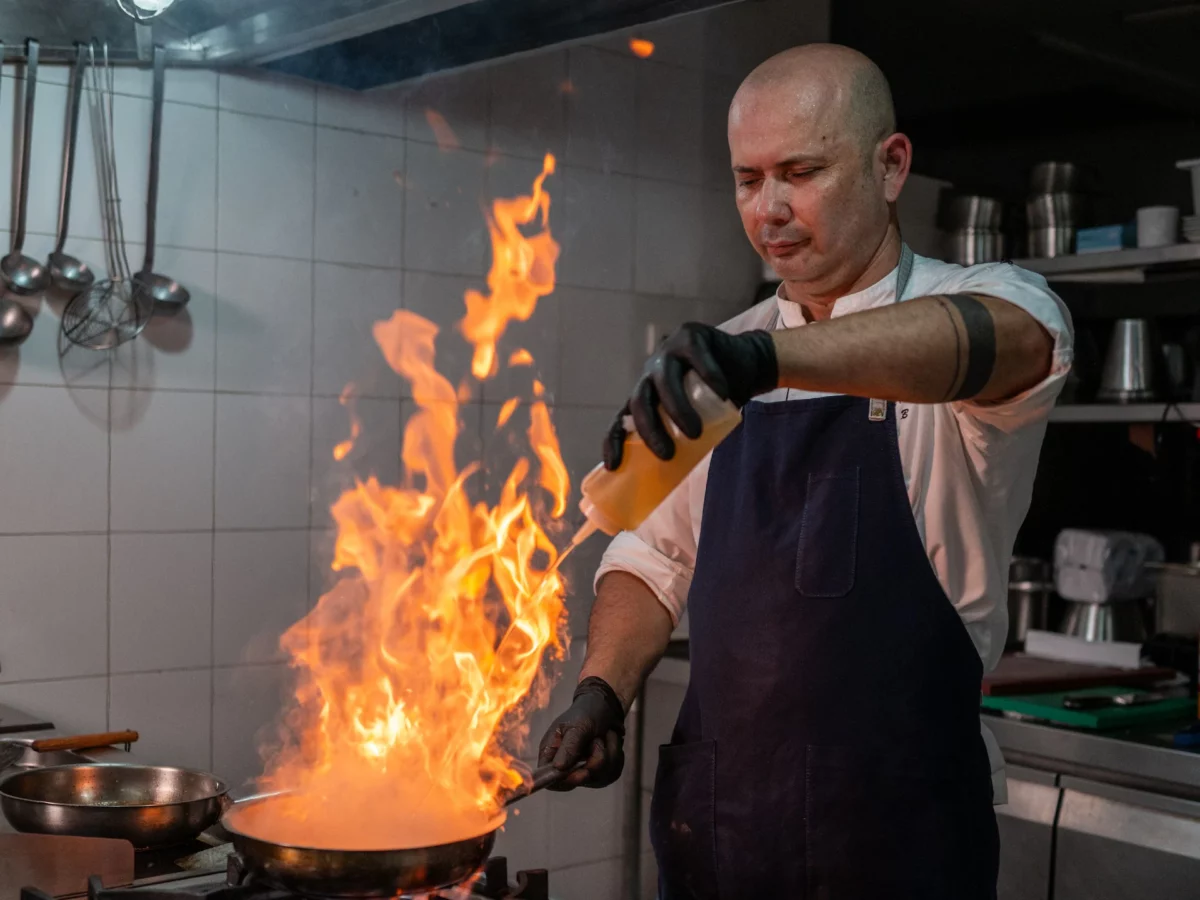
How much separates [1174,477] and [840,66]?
8.45ft

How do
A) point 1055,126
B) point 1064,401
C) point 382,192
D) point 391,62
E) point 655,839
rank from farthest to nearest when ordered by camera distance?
point 1055,126, point 1064,401, point 382,192, point 391,62, point 655,839

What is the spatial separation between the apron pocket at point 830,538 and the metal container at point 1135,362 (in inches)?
79.8

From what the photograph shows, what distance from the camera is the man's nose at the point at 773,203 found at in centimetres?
165

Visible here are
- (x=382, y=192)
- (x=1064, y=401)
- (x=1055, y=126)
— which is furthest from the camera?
(x=1055, y=126)

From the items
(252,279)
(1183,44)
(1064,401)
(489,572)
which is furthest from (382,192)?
(1183,44)

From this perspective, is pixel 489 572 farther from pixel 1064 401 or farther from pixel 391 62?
pixel 1064 401

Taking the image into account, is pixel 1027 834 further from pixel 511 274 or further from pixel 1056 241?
pixel 511 274

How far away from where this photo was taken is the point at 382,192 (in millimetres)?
3152

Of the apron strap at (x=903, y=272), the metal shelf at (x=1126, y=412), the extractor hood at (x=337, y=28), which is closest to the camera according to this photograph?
the apron strap at (x=903, y=272)

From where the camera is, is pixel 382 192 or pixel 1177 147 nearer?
pixel 382 192

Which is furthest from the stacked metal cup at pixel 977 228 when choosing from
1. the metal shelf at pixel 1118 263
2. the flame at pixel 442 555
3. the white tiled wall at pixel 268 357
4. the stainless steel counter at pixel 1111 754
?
the stainless steel counter at pixel 1111 754

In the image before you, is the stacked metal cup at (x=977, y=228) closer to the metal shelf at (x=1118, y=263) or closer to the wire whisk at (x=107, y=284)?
the metal shelf at (x=1118, y=263)

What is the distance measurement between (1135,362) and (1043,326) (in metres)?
2.36

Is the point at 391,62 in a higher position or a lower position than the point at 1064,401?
higher
